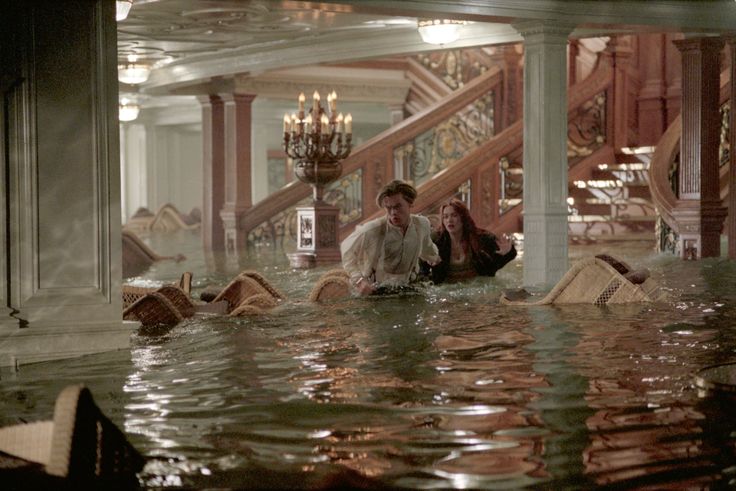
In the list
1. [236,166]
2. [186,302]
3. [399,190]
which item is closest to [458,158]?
[236,166]

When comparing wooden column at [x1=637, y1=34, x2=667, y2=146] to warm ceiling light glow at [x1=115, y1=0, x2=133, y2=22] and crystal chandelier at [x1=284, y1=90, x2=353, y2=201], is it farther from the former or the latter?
warm ceiling light glow at [x1=115, y1=0, x2=133, y2=22]

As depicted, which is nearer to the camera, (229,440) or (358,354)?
(229,440)

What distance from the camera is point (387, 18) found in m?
13.8

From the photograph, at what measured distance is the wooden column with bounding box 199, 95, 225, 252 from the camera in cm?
2161

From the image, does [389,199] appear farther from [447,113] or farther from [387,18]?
[447,113]

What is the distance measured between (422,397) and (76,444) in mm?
2378

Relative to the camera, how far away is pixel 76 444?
378 centimetres

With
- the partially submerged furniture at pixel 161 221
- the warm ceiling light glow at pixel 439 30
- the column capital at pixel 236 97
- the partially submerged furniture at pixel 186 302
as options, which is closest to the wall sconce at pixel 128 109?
the column capital at pixel 236 97

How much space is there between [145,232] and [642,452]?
86.1ft

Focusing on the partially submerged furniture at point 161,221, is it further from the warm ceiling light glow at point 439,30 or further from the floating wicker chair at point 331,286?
the floating wicker chair at point 331,286

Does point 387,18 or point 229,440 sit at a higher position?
point 387,18

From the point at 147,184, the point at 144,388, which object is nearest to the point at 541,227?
the point at 144,388

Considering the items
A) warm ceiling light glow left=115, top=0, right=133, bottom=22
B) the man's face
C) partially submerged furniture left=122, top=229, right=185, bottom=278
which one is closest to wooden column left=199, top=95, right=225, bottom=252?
partially submerged furniture left=122, top=229, right=185, bottom=278

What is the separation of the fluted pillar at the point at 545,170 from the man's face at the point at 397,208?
1.77 meters
